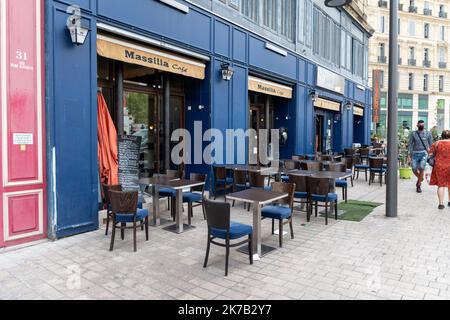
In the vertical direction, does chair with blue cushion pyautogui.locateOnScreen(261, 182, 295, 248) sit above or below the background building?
below

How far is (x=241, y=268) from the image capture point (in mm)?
4297

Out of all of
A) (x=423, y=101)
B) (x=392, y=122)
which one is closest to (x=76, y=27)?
(x=392, y=122)

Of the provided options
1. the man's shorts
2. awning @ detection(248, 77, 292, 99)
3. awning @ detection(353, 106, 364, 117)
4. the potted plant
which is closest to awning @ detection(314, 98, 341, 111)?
awning @ detection(248, 77, 292, 99)

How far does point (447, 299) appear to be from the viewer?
11.4ft

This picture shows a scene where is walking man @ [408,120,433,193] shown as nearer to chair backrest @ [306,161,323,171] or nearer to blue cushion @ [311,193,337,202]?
chair backrest @ [306,161,323,171]

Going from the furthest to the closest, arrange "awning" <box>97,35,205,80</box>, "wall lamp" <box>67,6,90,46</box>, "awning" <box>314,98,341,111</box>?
1. "awning" <box>314,98,341,111</box>
2. "awning" <box>97,35,205,80</box>
3. "wall lamp" <box>67,6,90,46</box>

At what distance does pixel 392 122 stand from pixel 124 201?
205 inches

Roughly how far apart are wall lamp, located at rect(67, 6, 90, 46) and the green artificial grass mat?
532cm

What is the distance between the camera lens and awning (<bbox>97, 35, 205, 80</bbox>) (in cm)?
609

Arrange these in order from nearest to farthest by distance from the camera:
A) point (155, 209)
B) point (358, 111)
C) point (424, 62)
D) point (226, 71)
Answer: point (155, 209)
point (226, 71)
point (358, 111)
point (424, 62)

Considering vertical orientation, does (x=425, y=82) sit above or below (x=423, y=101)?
above

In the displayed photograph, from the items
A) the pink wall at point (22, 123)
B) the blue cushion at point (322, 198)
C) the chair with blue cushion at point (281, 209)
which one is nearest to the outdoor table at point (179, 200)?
the chair with blue cushion at point (281, 209)

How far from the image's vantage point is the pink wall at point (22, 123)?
4.80 meters

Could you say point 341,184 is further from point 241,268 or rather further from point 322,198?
point 241,268
